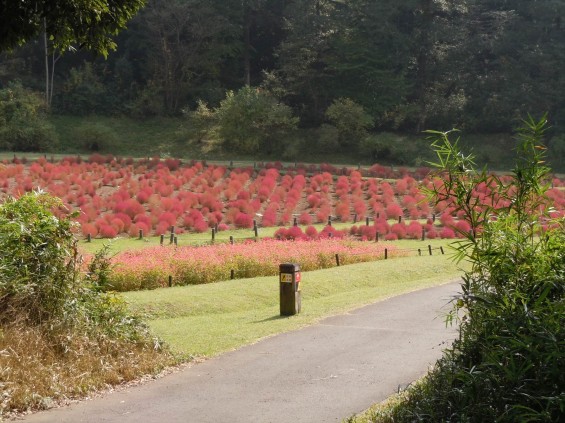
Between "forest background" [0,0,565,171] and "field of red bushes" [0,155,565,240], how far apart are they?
33.3 feet

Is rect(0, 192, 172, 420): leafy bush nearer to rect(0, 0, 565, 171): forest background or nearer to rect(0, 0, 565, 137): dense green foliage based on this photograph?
rect(0, 0, 565, 171): forest background

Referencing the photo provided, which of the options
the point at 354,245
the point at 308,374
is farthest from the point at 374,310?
the point at 354,245

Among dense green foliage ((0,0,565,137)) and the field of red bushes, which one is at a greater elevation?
dense green foliage ((0,0,565,137))

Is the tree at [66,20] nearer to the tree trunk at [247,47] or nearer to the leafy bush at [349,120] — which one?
the leafy bush at [349,120]

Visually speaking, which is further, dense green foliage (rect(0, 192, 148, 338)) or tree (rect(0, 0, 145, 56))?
dense green foliage (rect(0, 192, 148, 338))

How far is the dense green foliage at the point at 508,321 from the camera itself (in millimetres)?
6449

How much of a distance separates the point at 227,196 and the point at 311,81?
86.3 ft

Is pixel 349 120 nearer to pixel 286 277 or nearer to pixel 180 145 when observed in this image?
pixel 180 145

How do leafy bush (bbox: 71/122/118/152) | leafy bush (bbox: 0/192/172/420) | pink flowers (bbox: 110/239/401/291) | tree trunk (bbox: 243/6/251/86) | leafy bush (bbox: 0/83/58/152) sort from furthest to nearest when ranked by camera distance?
tree trunk (bbox: 243/6/251/86), leafy bush (bbox: 71/122/118/152), leafy bush (bbox: 0/83/58/152), pink flowers (bbox: 110/239/401/291), leafy bush (bbox: 0/192/172/420)

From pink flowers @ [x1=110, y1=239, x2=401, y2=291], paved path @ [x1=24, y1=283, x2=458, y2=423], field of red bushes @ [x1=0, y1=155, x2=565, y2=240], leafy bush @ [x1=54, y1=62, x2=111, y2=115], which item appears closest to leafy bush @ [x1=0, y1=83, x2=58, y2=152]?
leafy bush @ [x1=54, y1=62, x2=111, y2=115]

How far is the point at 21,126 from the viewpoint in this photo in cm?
5609

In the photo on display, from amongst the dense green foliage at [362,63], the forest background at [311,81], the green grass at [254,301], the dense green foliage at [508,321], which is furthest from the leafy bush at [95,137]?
the dense green foliage at [508,321]

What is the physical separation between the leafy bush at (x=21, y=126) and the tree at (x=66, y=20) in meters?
47.7

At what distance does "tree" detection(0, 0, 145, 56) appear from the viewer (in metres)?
8.84
